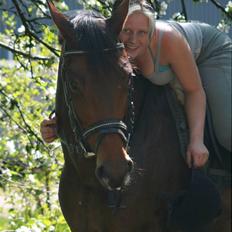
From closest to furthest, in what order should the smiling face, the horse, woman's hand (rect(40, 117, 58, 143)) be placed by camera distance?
the horse, the smiling face, woman's hand (rect(40, 117, 58, 143))

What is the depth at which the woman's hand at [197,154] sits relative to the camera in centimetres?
382

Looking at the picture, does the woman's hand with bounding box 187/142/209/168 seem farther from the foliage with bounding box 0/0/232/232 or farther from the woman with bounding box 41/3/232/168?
the foliage with bounding box 0/0/232/232

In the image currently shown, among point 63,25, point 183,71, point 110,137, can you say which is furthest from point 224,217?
point 63,25

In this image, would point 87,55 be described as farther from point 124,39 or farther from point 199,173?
point 199,173

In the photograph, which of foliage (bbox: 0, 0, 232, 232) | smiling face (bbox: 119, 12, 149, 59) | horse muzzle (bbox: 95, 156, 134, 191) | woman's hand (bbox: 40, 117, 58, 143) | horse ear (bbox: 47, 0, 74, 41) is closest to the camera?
horse muzzle (bbox: 95, 156, 134, 191)

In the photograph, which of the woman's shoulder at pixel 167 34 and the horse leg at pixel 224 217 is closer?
the woman's shoulder at pixel 167 34

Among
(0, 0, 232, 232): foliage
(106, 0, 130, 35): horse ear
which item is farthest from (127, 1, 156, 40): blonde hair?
(0, 0, 232, 232): foliage

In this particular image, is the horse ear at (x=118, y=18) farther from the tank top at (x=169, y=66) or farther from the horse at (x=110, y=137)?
the tank top at (x=169, y=66)

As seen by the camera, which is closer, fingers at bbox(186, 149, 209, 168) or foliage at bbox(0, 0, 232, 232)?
fingers at bbox(186, 149, 209, 168)

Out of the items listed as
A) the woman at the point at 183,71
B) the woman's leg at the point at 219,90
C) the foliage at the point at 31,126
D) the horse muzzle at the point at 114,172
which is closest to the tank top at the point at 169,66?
the woman at the point at 183,71

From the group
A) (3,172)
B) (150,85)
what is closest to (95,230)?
(150,85)

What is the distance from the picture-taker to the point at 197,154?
3.82 m

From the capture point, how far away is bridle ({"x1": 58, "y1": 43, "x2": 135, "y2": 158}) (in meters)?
3.33

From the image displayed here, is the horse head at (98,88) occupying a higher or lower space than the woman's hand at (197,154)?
higher
